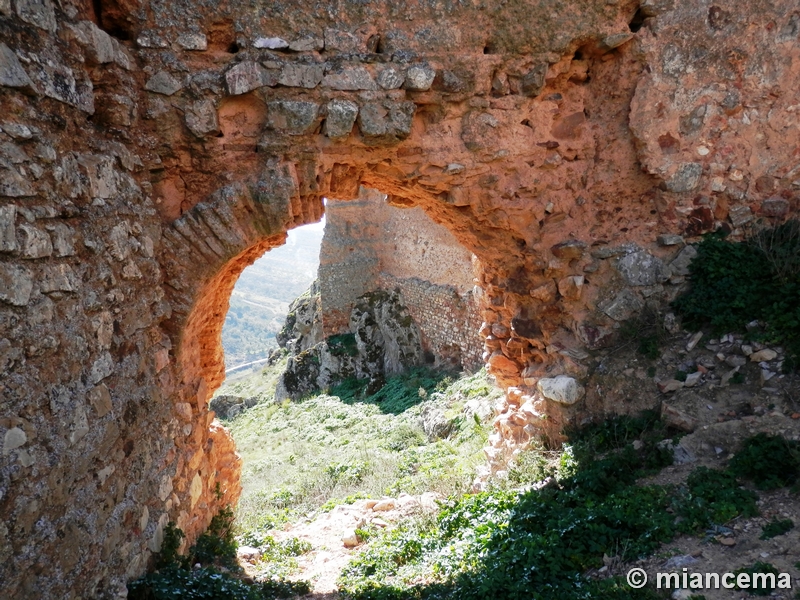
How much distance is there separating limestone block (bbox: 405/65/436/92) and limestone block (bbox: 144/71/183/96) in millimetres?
1649

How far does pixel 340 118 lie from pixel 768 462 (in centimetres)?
377

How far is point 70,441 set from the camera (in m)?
2.61

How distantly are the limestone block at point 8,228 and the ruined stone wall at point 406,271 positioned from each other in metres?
9.87

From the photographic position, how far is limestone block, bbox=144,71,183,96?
12.1 feet

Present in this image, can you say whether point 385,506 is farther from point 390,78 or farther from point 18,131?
point 18,131

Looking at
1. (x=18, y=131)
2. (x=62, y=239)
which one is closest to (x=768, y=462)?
Result: (x=62, y=239)

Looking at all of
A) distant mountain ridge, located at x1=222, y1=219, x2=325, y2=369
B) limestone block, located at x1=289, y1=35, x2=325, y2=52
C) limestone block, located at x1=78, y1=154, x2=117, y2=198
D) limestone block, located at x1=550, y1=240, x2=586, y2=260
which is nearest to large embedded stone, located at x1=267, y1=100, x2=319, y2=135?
limestone block, located at x1=289, y1=35, x2=325, y2=52

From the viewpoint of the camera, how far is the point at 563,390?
4.93 meters

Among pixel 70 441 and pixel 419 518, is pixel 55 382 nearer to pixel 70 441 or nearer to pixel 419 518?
Result: pixel 70 441

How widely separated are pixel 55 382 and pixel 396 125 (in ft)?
9.52

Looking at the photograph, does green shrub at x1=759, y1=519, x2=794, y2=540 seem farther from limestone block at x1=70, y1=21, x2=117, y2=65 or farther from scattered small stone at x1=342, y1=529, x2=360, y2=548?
limestone block at x1=70, y1=21, x2=117, y2=65

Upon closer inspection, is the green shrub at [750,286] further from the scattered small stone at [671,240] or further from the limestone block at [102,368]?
the limestone block at [102,368]

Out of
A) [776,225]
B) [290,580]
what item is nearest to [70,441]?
[290,580]

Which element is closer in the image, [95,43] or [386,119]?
[95,43]
